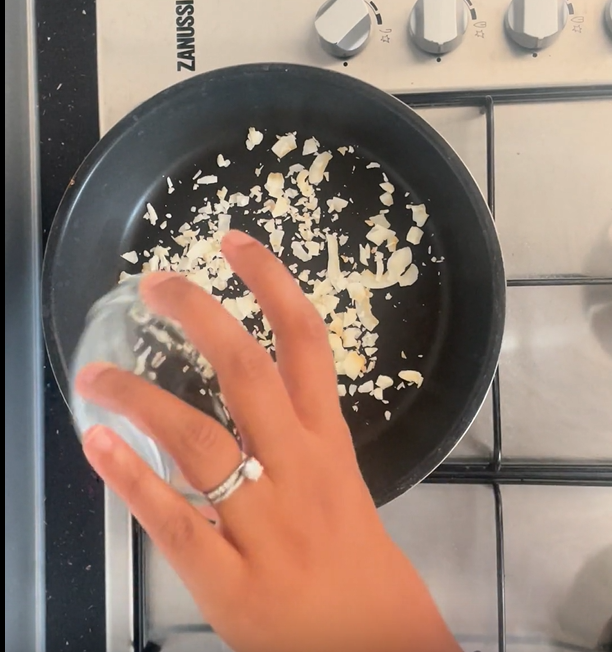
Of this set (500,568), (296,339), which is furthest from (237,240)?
(500,568)

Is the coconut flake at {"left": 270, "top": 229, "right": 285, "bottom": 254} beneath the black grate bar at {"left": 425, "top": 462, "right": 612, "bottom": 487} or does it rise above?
above

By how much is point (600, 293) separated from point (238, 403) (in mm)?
297

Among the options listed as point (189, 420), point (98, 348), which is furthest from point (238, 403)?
point (98, 348)

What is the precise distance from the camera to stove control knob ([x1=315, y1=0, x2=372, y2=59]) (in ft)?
1.45

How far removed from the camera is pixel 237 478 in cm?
32

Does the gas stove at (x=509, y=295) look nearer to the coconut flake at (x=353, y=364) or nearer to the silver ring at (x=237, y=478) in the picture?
the coconut flake at (x=353, y=364)

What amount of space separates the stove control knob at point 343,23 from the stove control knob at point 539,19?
0.34 ft

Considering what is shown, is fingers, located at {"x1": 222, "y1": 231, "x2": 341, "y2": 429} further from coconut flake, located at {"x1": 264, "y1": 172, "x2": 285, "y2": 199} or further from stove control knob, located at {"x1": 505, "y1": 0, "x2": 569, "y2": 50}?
stove control knob, located at {"x1": 505, "y1": 0, "x2": 569, "y2": 50}

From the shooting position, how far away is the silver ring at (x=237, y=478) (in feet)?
1.05

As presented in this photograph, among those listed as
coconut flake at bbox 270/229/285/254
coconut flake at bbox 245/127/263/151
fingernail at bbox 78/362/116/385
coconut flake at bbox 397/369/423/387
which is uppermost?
coconut flake at bbox 245/127/263/151

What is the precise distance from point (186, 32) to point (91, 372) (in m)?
0.26

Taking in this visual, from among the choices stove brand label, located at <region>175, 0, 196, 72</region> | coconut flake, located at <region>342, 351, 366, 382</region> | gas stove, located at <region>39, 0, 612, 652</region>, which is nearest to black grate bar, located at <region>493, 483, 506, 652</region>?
gas stove, located at <region>39, 0, 612, 652</region>

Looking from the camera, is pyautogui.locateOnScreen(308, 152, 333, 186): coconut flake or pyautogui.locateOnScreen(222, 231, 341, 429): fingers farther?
pyautogui.locateOnScreen(308, 152, 333, 186): coconut flake

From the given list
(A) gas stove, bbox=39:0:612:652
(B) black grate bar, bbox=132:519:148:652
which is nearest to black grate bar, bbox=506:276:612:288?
(A) gas stove, bbox=39:0:612:652
